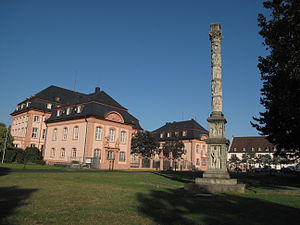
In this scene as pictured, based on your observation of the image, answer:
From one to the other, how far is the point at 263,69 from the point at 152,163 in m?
32.1

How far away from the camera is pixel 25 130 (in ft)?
177

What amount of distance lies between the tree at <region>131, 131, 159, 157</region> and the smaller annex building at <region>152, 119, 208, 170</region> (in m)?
9.86

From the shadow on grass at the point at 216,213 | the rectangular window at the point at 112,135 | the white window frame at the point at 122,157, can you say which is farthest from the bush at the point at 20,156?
the shadow on grass at the point at 216,213

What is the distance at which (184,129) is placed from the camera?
2562 inches

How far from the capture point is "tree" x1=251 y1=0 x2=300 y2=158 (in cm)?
1303

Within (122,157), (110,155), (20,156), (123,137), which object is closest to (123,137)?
(123,137)

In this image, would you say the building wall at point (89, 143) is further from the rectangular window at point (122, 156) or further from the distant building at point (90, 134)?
the rectangular window at point (122, 156)

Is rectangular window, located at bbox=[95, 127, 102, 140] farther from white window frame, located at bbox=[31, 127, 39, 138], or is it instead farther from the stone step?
the stone step

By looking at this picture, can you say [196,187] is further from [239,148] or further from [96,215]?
[239,148]

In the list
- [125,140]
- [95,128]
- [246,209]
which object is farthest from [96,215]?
[125,140]

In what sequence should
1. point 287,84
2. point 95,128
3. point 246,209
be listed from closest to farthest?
point 246,209 < point 287,84 < point 95,128

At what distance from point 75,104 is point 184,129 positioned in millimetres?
29970

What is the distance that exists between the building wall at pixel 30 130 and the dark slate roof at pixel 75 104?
4.22ft

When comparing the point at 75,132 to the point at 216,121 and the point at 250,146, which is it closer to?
the point at 216,121
